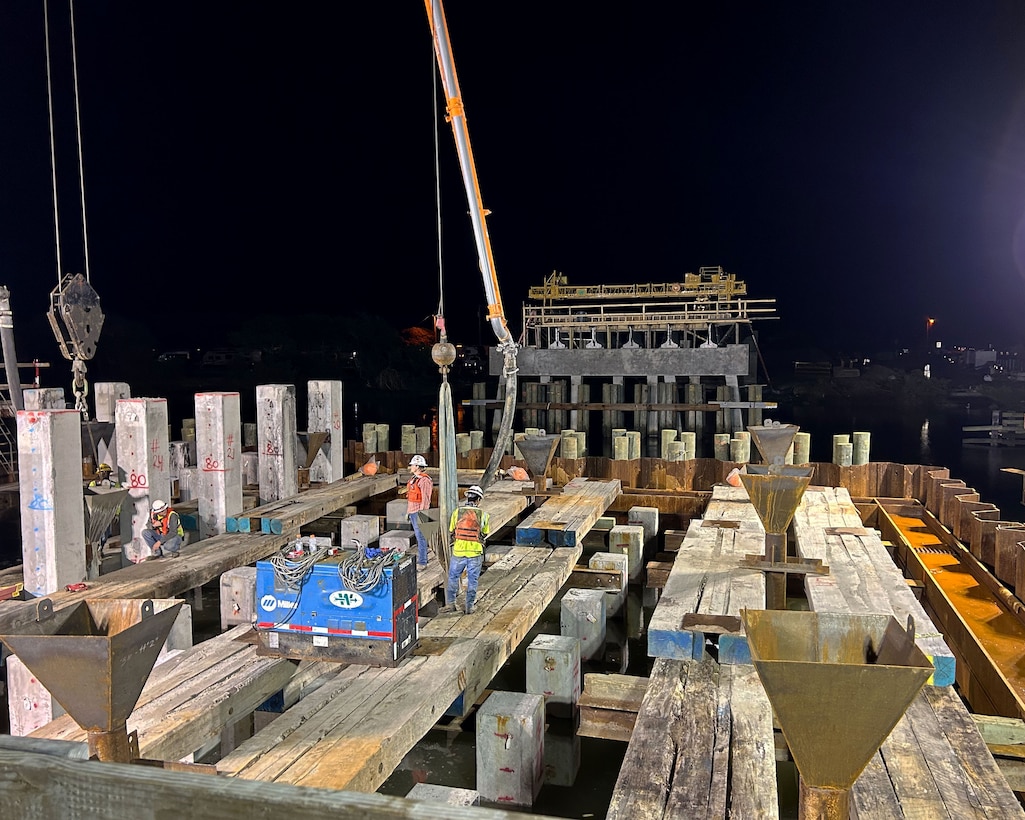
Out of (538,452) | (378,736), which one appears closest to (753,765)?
(378,736)

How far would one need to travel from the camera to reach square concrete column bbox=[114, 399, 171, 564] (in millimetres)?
10594

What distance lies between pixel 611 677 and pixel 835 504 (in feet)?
25.1

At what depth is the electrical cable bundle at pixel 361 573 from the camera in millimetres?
6387

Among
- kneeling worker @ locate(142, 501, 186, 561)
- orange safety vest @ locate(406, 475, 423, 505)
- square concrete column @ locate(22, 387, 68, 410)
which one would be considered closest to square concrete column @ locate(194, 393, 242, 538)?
kneeling worker @ locate(142, 501, 186, 561)

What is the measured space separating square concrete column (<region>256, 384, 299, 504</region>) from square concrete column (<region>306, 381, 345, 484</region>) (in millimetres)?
899

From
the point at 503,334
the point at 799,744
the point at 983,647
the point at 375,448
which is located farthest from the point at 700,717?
the point at 375,448

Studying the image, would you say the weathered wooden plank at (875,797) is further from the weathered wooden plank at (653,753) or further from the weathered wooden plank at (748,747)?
the weathered wooden plank at (653,753)

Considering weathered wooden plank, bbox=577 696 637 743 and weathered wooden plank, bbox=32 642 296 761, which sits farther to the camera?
weathered wooden plank, bbox=577 696 637 743

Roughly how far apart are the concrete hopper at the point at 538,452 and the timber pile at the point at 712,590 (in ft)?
10.6

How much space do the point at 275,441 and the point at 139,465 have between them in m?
3.06

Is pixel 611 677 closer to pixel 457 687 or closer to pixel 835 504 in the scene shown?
pixel 457 687

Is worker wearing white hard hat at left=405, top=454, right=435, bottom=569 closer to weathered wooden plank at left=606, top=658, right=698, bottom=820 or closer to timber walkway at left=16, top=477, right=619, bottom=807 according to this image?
timber walkway at left=16, top=477, right=619, bottom=807

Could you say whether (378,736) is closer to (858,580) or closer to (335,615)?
(335,615)

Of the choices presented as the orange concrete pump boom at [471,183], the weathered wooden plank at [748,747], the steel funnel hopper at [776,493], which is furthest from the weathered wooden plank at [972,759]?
the orange concrete pump boom at [471,183]
